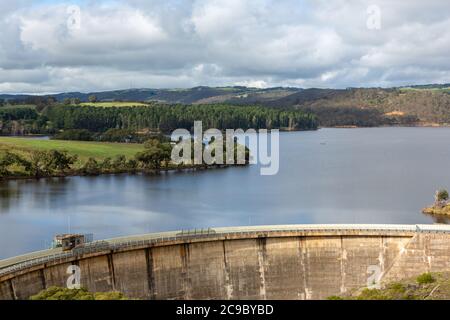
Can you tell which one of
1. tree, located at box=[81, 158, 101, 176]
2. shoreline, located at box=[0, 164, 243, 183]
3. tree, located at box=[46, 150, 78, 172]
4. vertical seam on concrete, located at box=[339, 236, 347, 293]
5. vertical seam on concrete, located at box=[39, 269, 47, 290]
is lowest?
vertical seam on concrete, located at box=[339, 236, 347, 293]

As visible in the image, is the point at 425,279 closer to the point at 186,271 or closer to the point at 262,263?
the point at 262,263

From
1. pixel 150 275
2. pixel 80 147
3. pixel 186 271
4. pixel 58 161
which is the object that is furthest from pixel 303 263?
pixel 80 147

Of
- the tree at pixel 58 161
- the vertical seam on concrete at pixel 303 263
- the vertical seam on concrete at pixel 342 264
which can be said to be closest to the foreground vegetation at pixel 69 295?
the vertical seam on concrete at pixel 303 263

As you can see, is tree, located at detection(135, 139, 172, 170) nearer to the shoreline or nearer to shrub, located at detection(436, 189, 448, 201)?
the shoreline

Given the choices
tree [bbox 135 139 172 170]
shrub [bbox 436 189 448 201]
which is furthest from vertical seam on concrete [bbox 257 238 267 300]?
tree [bbox 135 139 172 170]
